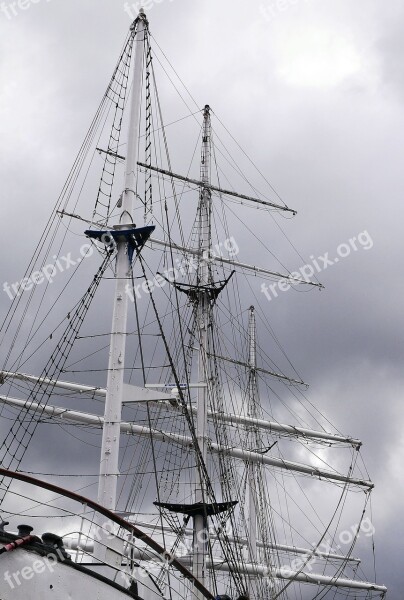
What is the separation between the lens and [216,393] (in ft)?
106

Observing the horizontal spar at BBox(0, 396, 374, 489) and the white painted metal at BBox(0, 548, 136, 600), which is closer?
the white painted metal at BBox(0, 548, 136, 600)

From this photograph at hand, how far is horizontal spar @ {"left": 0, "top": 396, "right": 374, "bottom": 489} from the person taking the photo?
39.3 m

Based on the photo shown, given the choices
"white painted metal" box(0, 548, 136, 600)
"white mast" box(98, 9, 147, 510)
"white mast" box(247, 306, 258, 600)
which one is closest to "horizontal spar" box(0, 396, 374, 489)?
"white mast" box(247, 306, 258, 600)

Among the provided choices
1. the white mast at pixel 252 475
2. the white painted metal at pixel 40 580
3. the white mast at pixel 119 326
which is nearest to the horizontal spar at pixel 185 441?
the white mast at pixel 252 475

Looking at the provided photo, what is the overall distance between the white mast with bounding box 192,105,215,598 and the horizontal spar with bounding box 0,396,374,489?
1808 millimetres

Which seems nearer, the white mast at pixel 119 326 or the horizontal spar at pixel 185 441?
the white mast at pixel 119 326

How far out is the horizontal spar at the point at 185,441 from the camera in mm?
39281

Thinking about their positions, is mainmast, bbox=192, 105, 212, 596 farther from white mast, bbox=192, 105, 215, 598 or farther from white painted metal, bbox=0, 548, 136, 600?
white painted metal, bbox=0, 548, 136, 600

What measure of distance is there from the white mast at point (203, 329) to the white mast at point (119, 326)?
36.4ft

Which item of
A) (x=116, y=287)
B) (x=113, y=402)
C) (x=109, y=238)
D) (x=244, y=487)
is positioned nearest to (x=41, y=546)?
(x=113, y=402)

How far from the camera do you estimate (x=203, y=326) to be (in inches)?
1353

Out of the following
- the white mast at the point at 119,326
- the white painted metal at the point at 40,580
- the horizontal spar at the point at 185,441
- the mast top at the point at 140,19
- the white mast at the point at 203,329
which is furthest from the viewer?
the horizontal spar at the point at 185,441

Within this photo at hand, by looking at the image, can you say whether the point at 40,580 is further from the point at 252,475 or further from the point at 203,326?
the point at 252,475

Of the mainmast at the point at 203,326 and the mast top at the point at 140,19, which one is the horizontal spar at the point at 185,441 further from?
the mast top at the point at 140,19
